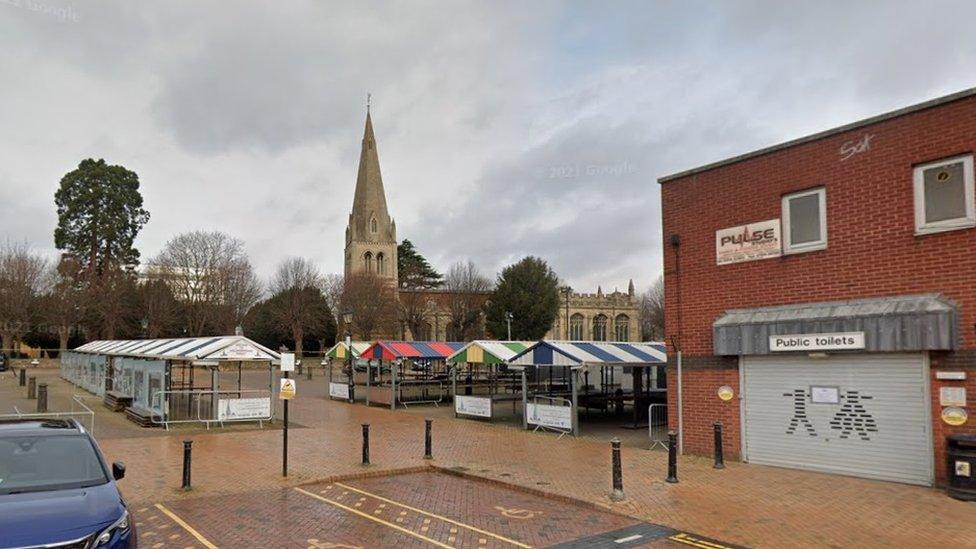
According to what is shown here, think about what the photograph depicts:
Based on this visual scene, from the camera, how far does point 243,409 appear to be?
66.2ft

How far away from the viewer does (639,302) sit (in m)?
115

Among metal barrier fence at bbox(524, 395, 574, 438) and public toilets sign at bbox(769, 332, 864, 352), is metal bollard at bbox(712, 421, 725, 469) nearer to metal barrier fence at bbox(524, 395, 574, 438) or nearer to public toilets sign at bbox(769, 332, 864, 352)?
public toilets sign at bbox(769, 332, 864, 352)

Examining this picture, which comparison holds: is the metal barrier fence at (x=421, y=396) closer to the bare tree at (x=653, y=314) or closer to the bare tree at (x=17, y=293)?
the bare tree at (x=17, y=293)

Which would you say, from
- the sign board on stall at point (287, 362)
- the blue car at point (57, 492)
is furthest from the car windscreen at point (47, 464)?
the sign board on stall at point (287, 362)

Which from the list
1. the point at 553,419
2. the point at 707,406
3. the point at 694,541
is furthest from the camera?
the point at 553,419

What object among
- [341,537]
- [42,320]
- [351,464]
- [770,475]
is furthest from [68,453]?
[42,320]

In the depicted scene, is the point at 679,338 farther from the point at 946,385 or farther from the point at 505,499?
the point at 505,499

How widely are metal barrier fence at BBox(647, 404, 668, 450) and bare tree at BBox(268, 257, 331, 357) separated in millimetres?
45143

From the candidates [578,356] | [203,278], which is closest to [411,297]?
[203,278]

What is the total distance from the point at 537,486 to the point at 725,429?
4.55m

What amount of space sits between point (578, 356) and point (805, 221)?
8319 millimetres

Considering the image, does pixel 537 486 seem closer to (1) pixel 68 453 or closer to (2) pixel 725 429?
(2) pixel 725 429

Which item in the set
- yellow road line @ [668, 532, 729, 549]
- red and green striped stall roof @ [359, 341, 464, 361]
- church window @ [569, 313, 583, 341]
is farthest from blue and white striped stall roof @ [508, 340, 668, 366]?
church window @ [569, 313, 583, 341]

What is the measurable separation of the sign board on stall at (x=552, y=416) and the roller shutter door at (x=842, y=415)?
6.08m
